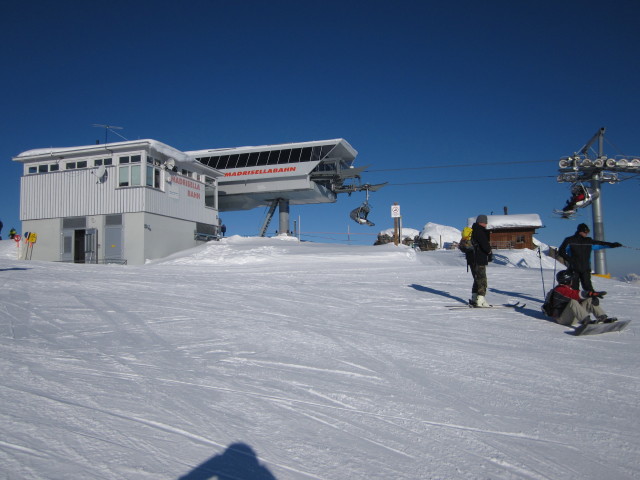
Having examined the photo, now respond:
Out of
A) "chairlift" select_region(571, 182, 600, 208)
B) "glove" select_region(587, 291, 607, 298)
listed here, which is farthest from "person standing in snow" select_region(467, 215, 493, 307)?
"chairlift" select_region(571, 182, 600, 208)

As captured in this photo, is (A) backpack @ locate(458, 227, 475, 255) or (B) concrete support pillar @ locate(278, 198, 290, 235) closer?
(A) backpack @ locate(458, 227, 475, 255)

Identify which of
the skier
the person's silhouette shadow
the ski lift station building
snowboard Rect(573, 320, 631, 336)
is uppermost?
the ski lift station building

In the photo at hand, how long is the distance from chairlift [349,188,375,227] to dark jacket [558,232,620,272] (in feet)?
96.2

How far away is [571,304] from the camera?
7574mm

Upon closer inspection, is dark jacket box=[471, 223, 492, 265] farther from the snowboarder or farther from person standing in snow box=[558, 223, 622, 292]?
the snowboarder

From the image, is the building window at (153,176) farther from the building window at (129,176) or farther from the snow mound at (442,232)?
Answer: the snow mound at (442,232)

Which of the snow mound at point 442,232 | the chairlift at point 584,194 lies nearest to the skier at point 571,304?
the chairlift at point 584,194

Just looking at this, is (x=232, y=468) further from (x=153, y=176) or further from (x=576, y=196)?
(x=576, y=196)

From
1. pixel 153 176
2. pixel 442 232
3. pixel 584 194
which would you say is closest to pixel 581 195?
pixel 584 194

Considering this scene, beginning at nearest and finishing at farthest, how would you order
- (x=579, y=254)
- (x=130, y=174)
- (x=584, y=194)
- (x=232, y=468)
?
(x=232, y=468)
(x=579, y=254)
(x=130, y=174)
(x=584, y=194)

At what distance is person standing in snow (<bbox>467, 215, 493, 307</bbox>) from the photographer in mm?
8945

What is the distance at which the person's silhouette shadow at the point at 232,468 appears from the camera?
269cm

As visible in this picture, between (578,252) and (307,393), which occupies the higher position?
(578,252)

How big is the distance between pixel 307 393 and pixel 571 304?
217 inches
